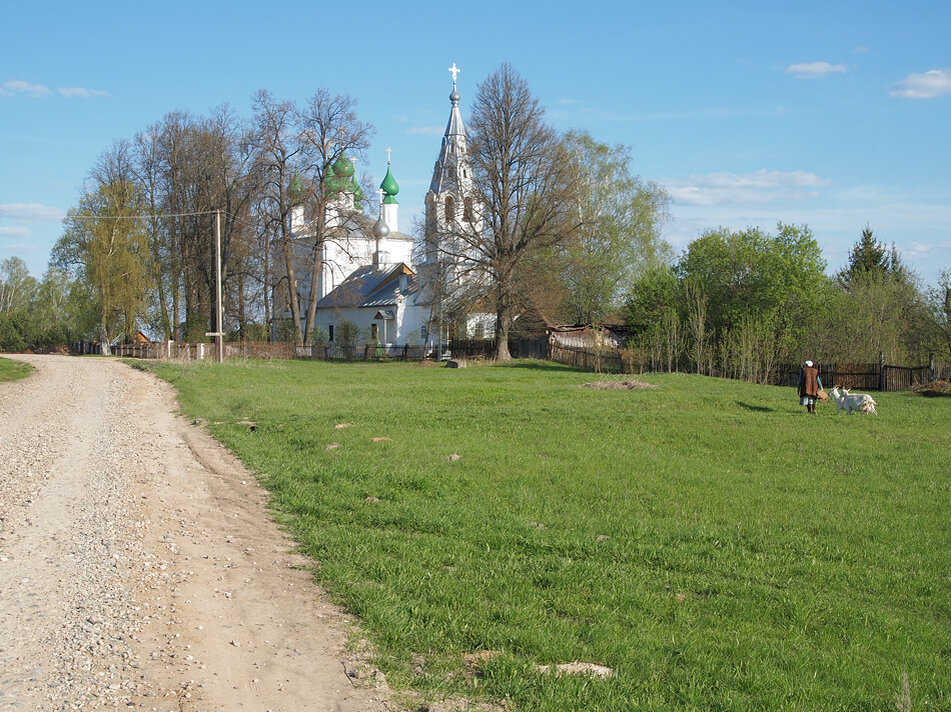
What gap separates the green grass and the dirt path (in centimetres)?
1906

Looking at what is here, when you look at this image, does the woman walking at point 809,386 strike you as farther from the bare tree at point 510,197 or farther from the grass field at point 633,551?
the bare tree at point 510,197

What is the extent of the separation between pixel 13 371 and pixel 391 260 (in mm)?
48003

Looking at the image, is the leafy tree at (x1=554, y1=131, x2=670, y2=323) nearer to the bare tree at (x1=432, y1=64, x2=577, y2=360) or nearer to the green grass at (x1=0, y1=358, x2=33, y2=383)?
the bare tree at (x1=432, y1=64, x2=577, y2=360)

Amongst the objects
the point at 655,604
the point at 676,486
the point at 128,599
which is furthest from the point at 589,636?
the point at 676,486

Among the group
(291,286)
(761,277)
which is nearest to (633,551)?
(761,277)

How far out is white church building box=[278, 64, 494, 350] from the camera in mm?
47625

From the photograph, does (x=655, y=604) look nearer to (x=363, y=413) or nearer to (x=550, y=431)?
(x=550, y=431)

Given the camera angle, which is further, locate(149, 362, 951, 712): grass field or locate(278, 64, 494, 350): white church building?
locate(278, 64, 494, 350): white church building

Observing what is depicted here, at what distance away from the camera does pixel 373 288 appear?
233 ft

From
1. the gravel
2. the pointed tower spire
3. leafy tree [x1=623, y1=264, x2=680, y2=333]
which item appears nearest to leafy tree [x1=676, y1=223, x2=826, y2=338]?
leafy tree [x1=623, y1=264, x2=680, y2=333]

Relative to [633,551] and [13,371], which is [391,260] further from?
[633,551]

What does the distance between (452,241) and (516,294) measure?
5.04 m

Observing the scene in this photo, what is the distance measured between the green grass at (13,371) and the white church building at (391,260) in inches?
833

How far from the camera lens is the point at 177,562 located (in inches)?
284
